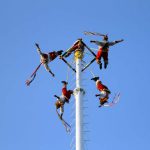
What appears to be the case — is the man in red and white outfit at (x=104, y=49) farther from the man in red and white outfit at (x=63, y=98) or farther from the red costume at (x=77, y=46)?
the man in red and white outfit at (x=63, y=98)

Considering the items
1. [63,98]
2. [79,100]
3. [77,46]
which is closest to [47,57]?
[77,46]

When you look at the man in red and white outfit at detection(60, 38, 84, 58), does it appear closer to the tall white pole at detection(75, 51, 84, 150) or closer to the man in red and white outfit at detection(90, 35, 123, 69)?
the tall white pole at detection(75, 51, 84, 150)

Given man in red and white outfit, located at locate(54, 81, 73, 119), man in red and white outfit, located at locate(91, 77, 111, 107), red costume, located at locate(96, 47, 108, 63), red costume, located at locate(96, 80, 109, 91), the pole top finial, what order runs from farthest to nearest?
red costume, located at locate(96, 47, 108, 63)
the pole top finial
red costume, located at locate(96, 80, 109, 91)
man in red and white outfit, located at locate(54, 81, 73, 119)
man in red and white outfit, located at locate(91, 77, 111, 107)

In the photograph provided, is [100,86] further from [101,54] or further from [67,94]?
[67,94]

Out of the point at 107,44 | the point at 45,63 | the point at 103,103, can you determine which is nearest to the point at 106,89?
the point at 103,103

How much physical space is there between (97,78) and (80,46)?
6.97 ft

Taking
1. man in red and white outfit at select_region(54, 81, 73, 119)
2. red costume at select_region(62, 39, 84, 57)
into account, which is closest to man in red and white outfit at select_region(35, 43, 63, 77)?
red costume at select_region(62, 39, 84, 57)

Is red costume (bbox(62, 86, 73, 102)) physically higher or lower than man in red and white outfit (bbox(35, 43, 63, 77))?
lower

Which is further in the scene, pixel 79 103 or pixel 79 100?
pixel 79 100

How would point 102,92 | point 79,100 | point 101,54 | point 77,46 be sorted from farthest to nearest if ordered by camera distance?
point 77,46 < point 101,54 < point 102,92 < point 79,100

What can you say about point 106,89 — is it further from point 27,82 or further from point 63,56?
point 27,82

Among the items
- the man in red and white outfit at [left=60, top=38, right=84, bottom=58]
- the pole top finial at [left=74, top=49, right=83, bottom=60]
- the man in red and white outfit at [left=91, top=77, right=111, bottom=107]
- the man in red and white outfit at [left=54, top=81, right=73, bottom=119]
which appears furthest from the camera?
the man in red and white outfit at [left=60, top=38, right=84, bottom=58]

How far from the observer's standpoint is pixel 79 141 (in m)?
22.0

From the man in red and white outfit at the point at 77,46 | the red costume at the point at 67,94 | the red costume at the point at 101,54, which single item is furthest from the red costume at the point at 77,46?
the red costume at the point at 67,94
